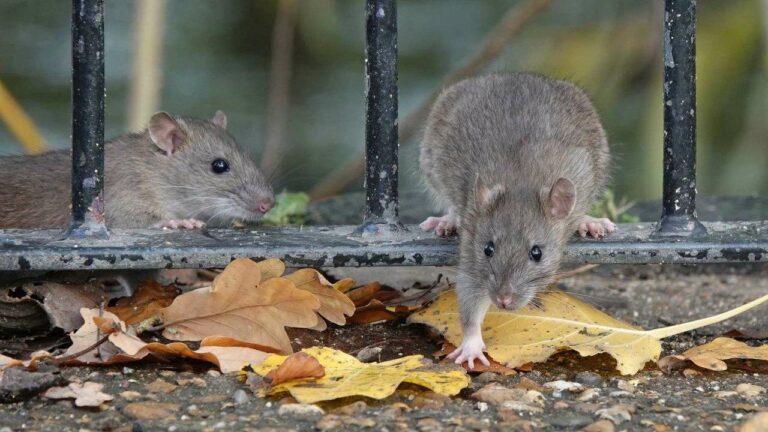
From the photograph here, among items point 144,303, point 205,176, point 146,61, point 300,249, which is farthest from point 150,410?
point 146,61

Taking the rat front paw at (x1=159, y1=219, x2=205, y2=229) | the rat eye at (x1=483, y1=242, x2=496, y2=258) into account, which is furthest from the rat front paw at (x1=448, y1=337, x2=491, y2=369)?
the rat front paw at (x1=159, y1=219, x2=205, y2=229)

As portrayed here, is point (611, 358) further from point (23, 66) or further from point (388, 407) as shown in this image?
point (23, 66)

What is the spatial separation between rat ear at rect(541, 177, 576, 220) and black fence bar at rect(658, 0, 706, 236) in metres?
0.31

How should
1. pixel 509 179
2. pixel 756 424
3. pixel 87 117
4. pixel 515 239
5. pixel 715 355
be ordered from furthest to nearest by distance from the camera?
pixel 509 179 < pixel 515 239 < pixel 87 117 < pixel 715 355 < pixel 756 424

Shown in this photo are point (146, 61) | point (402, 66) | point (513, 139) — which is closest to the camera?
point (513, 139)

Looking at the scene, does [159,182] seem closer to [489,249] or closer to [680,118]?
[489,249]

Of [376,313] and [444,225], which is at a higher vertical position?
[444,225]

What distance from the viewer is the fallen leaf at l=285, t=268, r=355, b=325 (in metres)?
4.11

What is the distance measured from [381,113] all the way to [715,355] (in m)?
1.31

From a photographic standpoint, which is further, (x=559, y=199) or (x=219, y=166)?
(x=219, y=166)

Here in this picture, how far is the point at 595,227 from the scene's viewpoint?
4555 mm

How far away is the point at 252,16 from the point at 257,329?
3696 millimetres

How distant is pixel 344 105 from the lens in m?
7.27

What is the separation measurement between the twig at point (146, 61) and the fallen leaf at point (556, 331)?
2.94m
